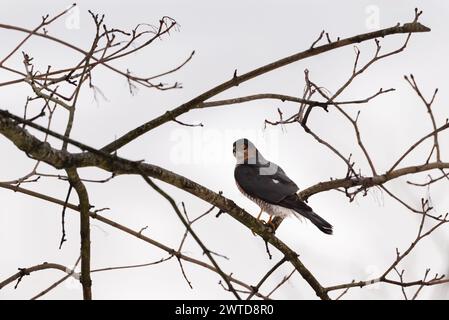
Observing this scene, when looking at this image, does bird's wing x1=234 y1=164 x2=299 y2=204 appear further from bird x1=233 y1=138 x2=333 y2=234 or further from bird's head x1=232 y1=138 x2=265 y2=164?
bird's head x1=232 y1=138 x2=265 y2=164

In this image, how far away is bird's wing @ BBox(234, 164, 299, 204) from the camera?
6.22m

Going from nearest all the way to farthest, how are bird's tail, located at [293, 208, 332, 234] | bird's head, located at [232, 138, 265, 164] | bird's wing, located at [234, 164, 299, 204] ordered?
bird's tail, located at [293, 208, 332, 234], bird's wing, located at [234, 164, 299, 204], bird's head, located at [232, 138, 265, 164]

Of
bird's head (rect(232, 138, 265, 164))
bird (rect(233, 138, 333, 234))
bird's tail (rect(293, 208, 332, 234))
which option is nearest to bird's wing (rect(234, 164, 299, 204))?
bird (rect(233, 138, 333, 234))

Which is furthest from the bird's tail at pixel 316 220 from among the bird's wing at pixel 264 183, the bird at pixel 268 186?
the bird's wing at pixel 264 183

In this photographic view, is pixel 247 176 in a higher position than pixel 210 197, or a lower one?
higher

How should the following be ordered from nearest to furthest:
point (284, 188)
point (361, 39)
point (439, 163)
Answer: point (361, 39)
point (439, 163)
point (284, 188)

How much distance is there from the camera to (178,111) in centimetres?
384

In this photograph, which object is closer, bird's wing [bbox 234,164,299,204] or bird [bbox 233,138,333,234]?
bird [bbox 233,138,333,234]

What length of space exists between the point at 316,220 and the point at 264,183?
1.15m

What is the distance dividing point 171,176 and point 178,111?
1.48ft

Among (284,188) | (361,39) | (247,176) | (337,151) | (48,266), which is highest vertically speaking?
(247,176)

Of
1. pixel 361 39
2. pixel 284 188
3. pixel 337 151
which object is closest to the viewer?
pixel 361 39
